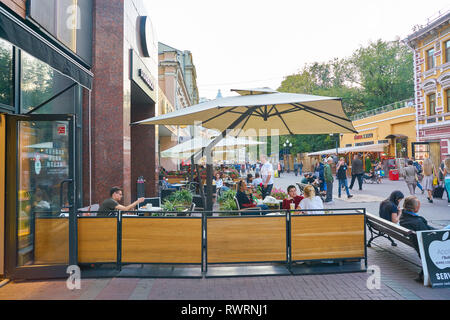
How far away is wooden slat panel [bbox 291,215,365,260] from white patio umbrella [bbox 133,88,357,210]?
1.81 meters

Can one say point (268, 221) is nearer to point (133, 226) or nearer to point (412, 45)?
point (133, 226)

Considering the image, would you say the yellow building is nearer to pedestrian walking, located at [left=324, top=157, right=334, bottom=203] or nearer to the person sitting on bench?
pedestrian walking, located at [left=324, top=157, right=334, bottom=203]

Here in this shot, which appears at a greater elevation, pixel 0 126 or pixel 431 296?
pixel 0 126

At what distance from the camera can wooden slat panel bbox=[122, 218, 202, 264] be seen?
185 inches

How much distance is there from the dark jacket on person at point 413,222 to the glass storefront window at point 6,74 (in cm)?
649

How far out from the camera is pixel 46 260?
4840mm

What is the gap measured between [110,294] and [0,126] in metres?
2.96

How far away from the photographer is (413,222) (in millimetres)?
5012

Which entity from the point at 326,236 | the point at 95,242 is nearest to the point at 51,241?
the point at 95,242

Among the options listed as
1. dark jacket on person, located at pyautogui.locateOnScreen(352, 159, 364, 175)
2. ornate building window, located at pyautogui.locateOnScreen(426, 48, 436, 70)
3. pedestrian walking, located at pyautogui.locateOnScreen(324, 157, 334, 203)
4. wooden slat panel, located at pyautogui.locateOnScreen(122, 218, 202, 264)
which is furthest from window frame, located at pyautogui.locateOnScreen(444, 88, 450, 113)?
wooden slat panel, located at pyautogui.locateOnScreen(122, 218, 202, 264)

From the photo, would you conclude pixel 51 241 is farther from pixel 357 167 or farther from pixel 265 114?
pixel 357 167

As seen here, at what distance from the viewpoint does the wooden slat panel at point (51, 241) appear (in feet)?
15.8

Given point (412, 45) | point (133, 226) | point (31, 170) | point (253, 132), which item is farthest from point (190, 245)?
point (412, 45)
